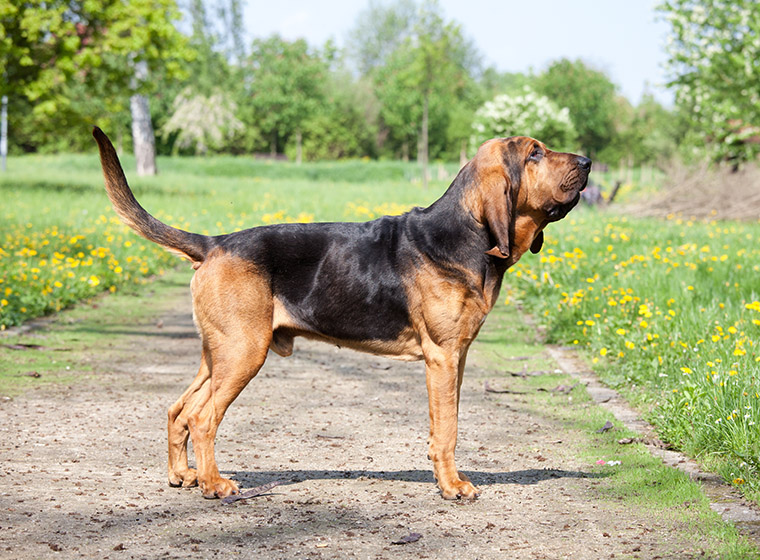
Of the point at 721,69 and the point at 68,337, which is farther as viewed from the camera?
the point at 721,69

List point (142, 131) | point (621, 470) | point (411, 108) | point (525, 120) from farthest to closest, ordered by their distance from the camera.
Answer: point (411, 108) → point (142, 131) → point (525, 120) → point (621, 470)

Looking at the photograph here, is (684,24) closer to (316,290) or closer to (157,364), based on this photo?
(157,364)

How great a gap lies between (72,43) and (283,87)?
4844cm

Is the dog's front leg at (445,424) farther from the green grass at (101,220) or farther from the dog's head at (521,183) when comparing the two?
the green grass at (101,220)

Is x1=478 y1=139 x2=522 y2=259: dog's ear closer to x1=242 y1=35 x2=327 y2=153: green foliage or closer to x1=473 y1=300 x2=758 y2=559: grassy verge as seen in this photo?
x1=473 y1=300 x2=758 y2=559: grassy verge

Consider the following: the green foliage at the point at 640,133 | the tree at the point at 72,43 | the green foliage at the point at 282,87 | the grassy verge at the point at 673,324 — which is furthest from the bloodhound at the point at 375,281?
the green foliage at the point at 282,87

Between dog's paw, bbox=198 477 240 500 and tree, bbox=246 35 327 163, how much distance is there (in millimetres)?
62707

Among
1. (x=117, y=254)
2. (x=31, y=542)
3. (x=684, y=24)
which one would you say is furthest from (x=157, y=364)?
(x=684, y=24)

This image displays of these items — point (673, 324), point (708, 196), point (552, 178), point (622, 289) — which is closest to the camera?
point (552, 178)

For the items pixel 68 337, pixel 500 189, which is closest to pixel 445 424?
pixel 500 189

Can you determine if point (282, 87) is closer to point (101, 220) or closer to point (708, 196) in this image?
point (708, 196)

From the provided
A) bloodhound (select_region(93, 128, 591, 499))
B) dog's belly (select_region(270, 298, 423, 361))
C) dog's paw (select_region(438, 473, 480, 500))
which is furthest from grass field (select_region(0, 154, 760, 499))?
dog's belly (select_region(270, 298, 423, 361))

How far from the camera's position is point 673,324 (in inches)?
276

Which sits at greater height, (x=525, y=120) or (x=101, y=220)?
(x=525, y=120)
